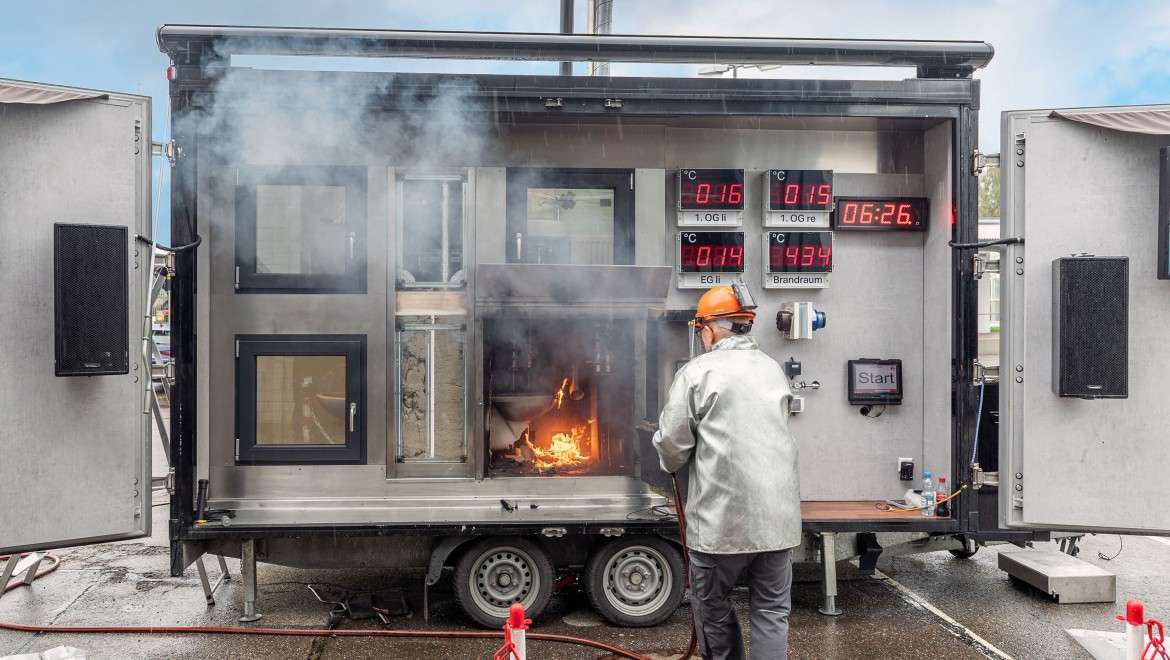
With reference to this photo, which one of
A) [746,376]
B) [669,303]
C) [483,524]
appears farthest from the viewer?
[669,303]

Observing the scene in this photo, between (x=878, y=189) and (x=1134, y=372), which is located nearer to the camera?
(x=1134, y=372)

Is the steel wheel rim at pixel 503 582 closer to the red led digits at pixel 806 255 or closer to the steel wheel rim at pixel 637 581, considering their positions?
the steel wheel rim at pixel 637 581

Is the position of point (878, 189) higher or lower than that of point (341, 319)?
higher

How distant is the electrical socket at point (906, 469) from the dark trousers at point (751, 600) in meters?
2.34

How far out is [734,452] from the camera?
3.62 metres

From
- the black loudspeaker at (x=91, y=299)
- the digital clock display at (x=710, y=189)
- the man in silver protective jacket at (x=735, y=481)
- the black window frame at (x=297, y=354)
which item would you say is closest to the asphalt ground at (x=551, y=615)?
the black window frame at (x=297, y=354)

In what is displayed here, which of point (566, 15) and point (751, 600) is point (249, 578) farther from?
point (566, 15)

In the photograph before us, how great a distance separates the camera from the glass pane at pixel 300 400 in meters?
5.25

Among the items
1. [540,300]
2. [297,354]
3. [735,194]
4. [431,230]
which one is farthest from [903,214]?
[297,354]

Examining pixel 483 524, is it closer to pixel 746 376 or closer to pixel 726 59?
pixel 746 376

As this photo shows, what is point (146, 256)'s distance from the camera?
443cm

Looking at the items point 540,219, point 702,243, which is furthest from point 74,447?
point 702,243

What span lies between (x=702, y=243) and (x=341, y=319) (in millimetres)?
2631

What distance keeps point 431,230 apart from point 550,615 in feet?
9.43
